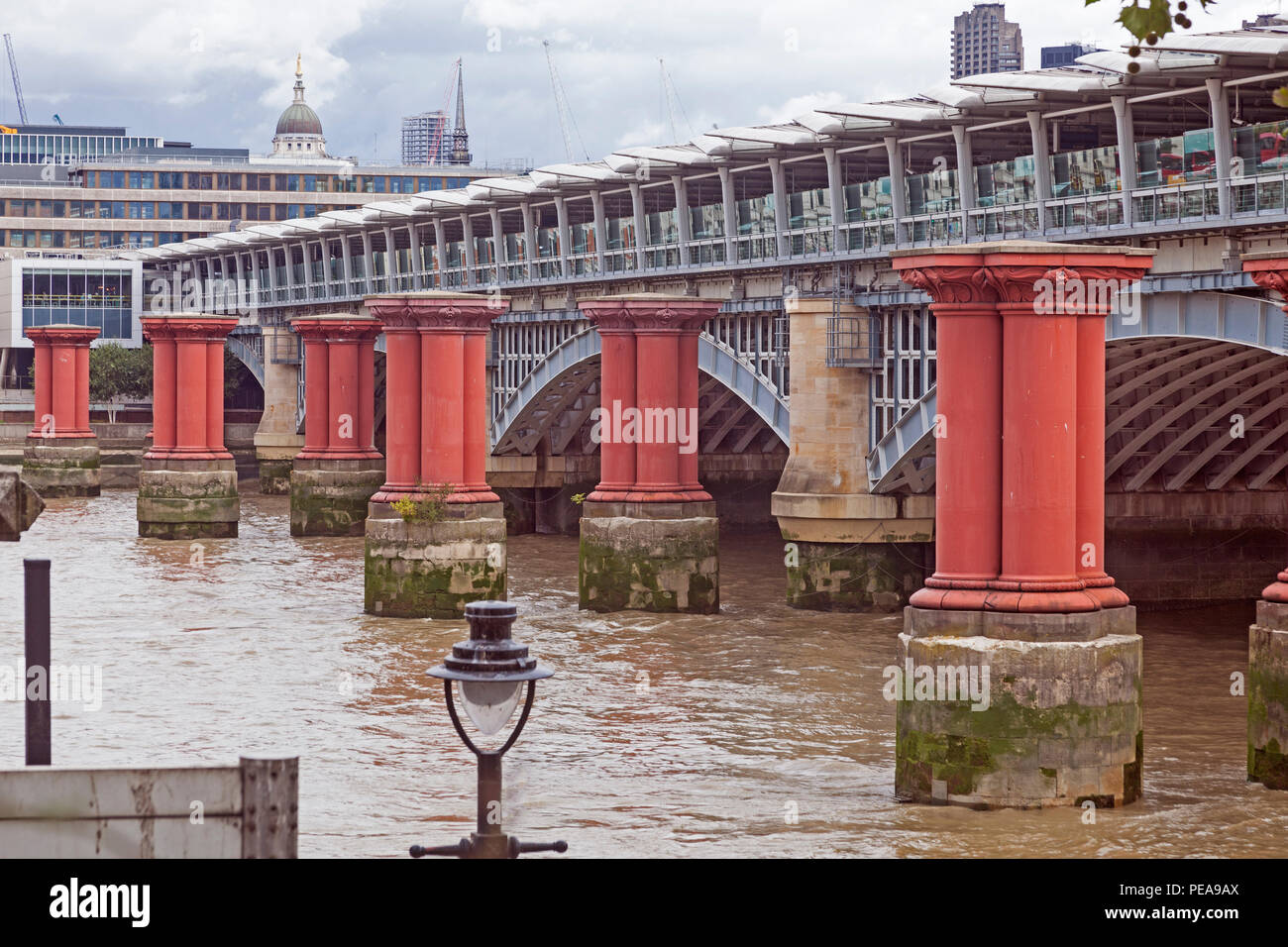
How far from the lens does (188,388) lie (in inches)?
2066

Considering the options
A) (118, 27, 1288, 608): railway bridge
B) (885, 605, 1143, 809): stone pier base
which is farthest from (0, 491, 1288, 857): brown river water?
(118, 27, 1288, 608): railway bridge

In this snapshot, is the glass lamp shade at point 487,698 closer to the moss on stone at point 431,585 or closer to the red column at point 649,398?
the moss on stone at point 431,585

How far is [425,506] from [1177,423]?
44.5 feet

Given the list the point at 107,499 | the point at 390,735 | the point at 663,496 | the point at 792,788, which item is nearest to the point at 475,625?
the point at 792,788

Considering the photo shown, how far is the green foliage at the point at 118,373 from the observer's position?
324ft

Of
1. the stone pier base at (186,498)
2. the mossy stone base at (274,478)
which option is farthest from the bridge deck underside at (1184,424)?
the mossy stone base at (274,478)

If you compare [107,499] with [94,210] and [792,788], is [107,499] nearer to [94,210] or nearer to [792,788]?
[792,788]

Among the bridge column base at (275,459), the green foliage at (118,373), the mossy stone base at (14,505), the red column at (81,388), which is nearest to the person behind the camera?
the mossy stone base at (14,505)

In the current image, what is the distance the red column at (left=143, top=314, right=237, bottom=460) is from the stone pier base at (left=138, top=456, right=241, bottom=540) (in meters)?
0.33

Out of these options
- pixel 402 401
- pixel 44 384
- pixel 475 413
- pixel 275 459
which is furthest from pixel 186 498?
pixel 275 459

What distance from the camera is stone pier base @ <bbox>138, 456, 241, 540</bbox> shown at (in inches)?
2050

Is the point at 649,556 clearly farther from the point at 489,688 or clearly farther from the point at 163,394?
the point at 489,688

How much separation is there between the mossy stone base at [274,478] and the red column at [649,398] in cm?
3998
